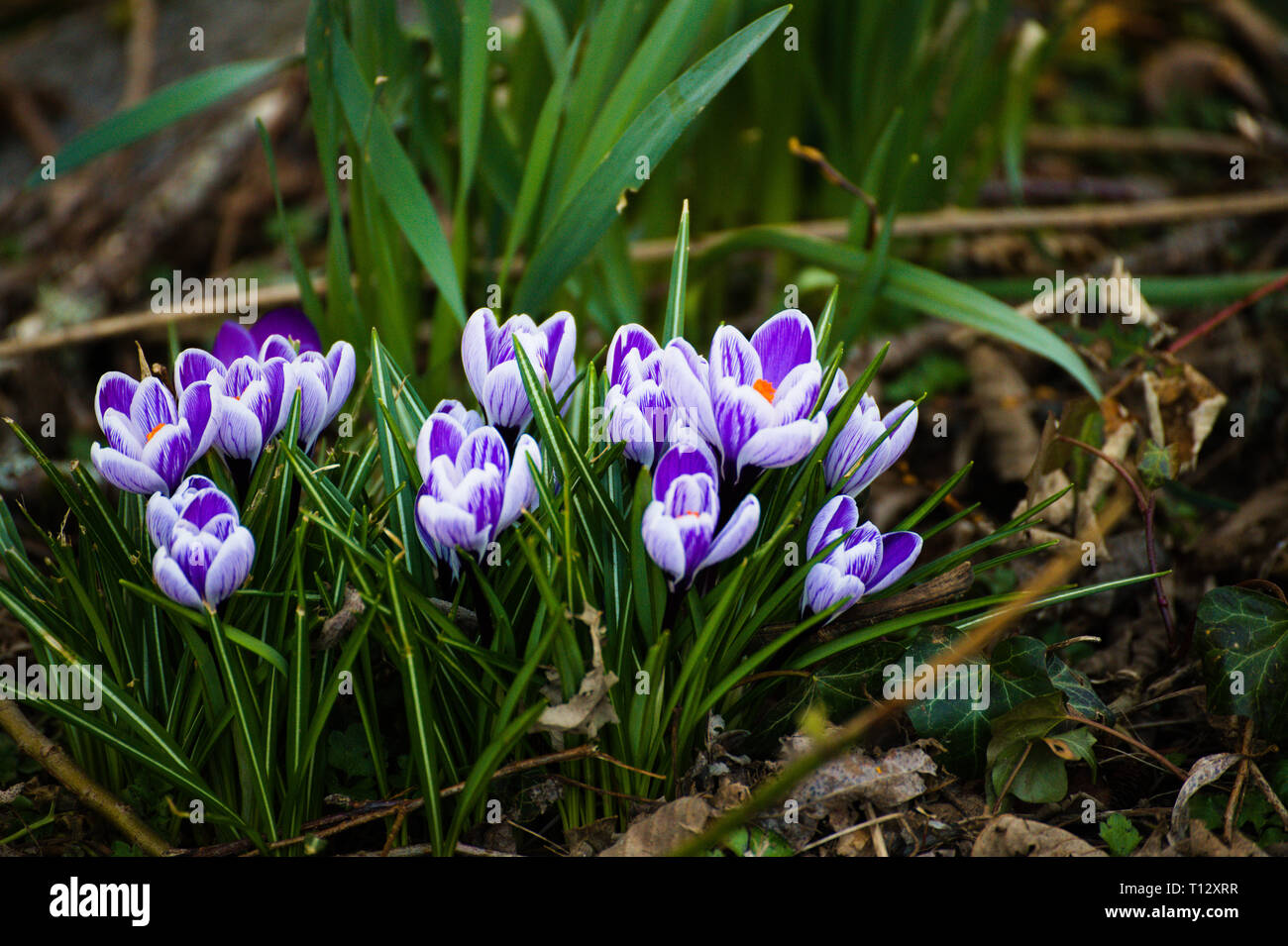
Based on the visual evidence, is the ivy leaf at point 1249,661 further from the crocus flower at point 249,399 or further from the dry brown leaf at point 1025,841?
the crocus flower at point 249,399

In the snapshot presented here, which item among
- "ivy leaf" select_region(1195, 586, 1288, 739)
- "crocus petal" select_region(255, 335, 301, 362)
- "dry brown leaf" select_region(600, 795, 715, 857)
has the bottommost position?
"dry brown leaf" select_region(600, 795, 715, 857)

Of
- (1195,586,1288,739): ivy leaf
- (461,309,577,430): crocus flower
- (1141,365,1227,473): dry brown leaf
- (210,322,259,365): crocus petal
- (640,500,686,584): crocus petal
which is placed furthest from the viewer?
(1141,365,1227,473): dry brown leaf

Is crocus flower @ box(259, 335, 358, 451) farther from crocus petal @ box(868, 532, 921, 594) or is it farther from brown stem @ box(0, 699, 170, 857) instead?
crocus petal @ box(868, 532, 921, 594)

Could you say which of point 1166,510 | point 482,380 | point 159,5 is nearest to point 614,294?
point 482,380

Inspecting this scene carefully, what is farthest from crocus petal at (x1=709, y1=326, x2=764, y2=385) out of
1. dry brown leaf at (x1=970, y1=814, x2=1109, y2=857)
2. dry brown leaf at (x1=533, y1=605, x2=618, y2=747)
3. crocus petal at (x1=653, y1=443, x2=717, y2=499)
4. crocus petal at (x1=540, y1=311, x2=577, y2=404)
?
dry brown leaf at (x1=970, y1=814, x2=1109, y2=857)

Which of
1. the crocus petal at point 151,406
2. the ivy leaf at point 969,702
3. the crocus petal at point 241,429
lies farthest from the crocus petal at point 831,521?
the crocus petal at point 151,406
